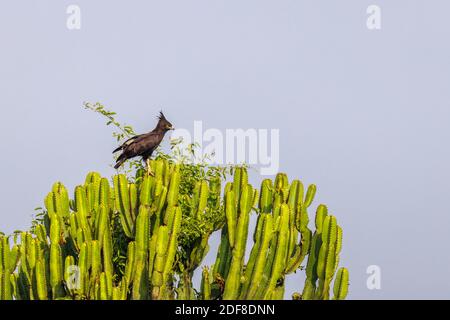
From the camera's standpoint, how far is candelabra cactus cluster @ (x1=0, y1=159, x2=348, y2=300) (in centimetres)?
1553

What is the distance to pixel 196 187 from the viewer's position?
1739 cm

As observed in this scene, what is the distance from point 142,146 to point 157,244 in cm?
210

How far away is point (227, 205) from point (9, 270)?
321cm

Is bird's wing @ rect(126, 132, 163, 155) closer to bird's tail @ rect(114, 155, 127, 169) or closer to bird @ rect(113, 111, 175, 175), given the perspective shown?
bird @ rect(113, 111, 175, 175)

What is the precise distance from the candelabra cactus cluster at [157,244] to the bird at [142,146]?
0.29 meters

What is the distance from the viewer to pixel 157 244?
1536 centimetres

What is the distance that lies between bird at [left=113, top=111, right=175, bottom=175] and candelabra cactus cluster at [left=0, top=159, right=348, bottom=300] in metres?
0.29

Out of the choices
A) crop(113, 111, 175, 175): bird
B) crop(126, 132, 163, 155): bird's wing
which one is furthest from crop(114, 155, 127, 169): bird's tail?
crop(126, 132, 163, 155): bird's wing

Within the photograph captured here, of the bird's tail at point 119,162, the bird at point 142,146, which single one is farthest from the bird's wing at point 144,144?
the bird's tail at point 119,162

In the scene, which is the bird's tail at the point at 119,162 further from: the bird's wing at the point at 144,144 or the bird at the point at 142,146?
the bird's wing at the point at 144,144

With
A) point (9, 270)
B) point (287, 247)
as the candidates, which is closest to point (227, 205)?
point (287, 247)

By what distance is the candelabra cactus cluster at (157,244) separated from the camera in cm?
1553

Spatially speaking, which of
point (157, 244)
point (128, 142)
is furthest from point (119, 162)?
point (157, 244)

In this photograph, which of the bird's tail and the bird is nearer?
the bird
